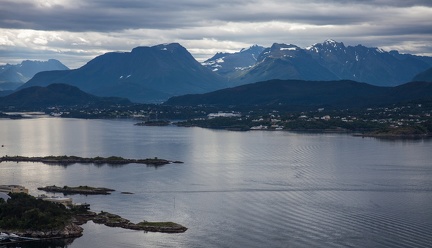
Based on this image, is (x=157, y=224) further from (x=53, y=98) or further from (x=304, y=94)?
(x=53, y=98)

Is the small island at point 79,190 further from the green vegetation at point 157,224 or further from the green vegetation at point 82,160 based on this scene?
the green vegetation at point 82,160

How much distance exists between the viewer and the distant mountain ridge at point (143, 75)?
132m

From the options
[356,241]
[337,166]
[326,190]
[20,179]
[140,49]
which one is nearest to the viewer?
[356,241]

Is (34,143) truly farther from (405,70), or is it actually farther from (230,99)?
(405,70)

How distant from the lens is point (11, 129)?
55.4 metres

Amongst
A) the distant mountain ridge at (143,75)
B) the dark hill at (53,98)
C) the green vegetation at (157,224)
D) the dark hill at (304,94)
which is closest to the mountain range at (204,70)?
the distant mountain ridge at (143,75)

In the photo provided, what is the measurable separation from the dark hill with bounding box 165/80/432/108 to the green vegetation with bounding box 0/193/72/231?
213 feet

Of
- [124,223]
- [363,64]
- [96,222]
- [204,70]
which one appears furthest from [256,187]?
[363,64]

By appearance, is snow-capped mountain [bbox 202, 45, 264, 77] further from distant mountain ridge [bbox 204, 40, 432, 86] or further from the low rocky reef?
the low rocky reef

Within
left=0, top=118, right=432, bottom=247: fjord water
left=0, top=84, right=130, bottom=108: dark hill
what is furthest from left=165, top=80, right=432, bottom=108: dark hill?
left=0, top=118, right=432, bottom=247: fjord water

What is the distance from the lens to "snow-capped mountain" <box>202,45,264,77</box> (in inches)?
6161

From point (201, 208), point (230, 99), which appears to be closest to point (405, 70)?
point (230, 99)

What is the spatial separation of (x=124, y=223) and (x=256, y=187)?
22.3 ft

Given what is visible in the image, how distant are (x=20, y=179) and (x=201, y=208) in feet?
30.0
